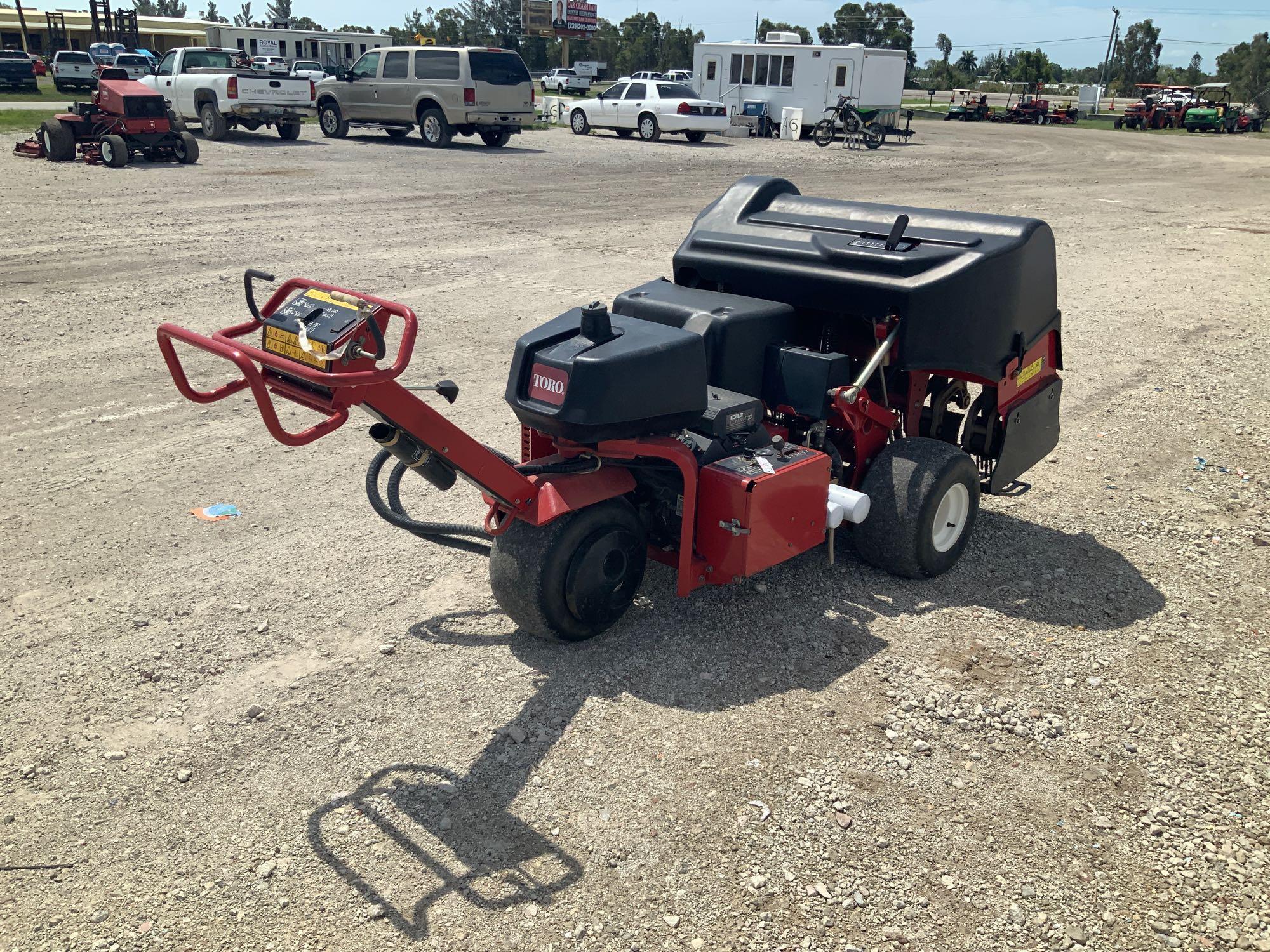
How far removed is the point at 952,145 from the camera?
31.7 m

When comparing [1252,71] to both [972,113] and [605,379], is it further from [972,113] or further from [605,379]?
[605,379]

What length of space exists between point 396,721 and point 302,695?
0.39 meters

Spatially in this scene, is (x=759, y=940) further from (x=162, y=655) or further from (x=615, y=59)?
(x=615, y=59)

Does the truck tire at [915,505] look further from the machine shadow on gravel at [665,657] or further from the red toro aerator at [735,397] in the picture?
the machine shadow on gravel at [665,657]

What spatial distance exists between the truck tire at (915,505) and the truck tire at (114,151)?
16.5 metres

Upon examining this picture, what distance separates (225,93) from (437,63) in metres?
4.56

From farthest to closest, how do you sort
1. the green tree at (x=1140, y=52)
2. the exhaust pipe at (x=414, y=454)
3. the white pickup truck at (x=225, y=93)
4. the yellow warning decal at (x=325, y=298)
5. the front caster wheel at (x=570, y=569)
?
1. the green tree at (x=1140, y=52)
2. the white pickup truck at (x=225, y=93)
3. the front caster wheel at (x=570, y=569)
4. the exhaust pipe at (x=414, y=454)
5. the yellow warning decal at (x=325, y=298)

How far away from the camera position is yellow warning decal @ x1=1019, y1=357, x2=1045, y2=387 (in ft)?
16.2

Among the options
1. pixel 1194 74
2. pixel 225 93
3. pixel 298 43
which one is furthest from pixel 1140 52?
pixel 225 93

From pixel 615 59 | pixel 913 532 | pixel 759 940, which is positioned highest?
pixel 615 59

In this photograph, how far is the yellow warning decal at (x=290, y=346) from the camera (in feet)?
10.0

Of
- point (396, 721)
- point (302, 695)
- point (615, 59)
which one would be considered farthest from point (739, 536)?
point (615, 59)

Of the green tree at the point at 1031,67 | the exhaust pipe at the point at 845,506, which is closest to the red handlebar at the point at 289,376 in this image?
the exhaust pipe at the point at 845,506

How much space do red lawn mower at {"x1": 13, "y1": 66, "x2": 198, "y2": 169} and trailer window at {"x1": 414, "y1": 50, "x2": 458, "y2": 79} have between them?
21.6 feet
